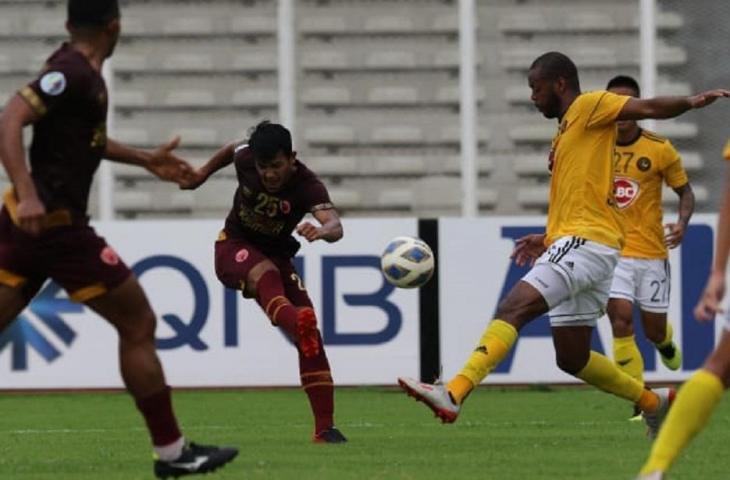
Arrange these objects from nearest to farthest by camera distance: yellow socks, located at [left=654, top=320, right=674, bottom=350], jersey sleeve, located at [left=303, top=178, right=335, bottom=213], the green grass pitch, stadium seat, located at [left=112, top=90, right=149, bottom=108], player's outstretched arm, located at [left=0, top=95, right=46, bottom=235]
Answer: player's outstretched arm, located at [left=0, top=95, right=46, bottom=235]
the green grass pitch
jersey sleeve, located at [left=303, top=178, right=335, bottom=213]
yellow socks, located at [left=654, top=320, right=674, bottom=350]
stadium seat, located at [left=112, top=90, right=149, bottom=108]

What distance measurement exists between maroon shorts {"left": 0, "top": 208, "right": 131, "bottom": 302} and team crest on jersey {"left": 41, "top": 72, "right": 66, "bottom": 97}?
57 cm

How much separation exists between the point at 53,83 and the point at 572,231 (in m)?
3.44

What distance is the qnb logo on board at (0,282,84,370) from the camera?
1652 centimetres

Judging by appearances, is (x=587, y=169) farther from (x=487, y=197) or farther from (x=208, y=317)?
(x=487, y=197)

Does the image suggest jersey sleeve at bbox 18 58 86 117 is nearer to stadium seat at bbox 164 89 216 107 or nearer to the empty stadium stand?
the empty stadium stand

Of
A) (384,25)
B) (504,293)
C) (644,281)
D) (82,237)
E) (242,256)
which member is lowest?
(504,293)

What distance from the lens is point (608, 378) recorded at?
10.6m

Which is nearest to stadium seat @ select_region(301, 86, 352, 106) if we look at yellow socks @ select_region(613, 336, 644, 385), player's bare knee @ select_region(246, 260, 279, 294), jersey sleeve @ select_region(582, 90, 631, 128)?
yellow socks @ select_region(613, 336, 644, 385)

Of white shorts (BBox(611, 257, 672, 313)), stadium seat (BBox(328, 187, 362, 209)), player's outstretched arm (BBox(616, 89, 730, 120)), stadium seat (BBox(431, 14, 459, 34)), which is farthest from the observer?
stadium seat (BBox(431, 14, 459, 34))

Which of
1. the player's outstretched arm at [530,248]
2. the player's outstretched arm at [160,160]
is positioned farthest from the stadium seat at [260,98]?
the player's outstretched arm at [160,160]

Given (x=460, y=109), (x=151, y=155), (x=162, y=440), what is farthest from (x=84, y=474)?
(x=460, y=109)

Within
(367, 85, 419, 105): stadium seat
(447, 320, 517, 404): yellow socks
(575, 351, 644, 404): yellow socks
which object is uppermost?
(367, 85, 419, 105): stadium seat

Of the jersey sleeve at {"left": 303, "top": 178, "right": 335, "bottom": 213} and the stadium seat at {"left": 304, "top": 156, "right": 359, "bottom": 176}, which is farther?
the stadium seat at {"left": 304, "top": 156, "right": 359, "bottom": 176}

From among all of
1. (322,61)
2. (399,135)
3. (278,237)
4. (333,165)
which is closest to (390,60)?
(322,61)
